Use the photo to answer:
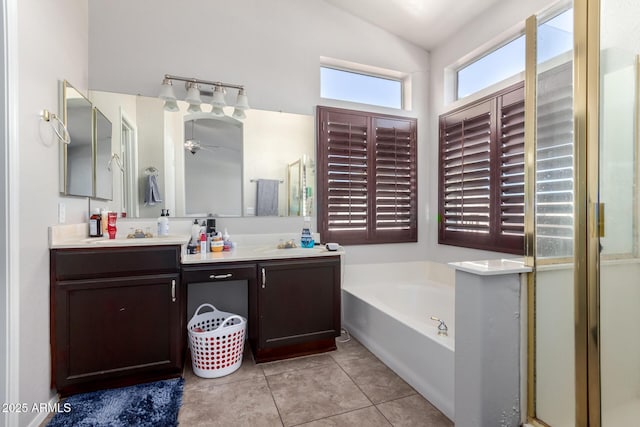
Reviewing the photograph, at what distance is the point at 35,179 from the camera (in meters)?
1.55

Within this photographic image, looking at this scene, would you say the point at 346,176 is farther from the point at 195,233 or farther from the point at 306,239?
the point at 195,233

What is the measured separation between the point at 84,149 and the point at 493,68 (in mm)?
3315

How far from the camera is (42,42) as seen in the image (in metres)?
1.62

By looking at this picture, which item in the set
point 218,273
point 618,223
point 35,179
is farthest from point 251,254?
point 618,223

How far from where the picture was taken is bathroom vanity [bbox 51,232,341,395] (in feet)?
5.71

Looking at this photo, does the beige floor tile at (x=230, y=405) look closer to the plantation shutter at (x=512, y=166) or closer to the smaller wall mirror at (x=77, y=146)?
the smaller wall mirror at (x=77, y=146)

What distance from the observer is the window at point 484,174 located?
7.72 ft

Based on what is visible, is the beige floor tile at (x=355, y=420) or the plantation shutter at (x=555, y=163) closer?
the plantation shutter at (x=555, y=163)

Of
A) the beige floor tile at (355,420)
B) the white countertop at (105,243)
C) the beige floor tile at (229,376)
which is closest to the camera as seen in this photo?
the beige floor tile at (355,420)

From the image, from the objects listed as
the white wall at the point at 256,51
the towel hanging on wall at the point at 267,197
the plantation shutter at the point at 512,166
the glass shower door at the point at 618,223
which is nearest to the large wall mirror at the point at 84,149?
the white wall at the point at 256,51

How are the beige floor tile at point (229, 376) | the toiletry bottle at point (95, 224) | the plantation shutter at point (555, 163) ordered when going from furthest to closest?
the toiletry bottle at point (95, 224) → the beige floor tile at point (229, 376) → the plantation shutter at point (555, 163)

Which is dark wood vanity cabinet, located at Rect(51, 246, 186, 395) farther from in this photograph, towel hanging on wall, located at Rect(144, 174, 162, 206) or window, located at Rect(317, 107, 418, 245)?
window, located at Rect(317, 107, 418, 245)

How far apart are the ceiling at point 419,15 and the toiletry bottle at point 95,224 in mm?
2733

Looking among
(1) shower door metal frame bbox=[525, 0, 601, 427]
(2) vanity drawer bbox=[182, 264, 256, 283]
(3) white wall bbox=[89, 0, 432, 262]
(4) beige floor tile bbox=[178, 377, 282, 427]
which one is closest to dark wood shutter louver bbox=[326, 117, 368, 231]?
(3) white wall bbox=[89, 0, 432, 262]
